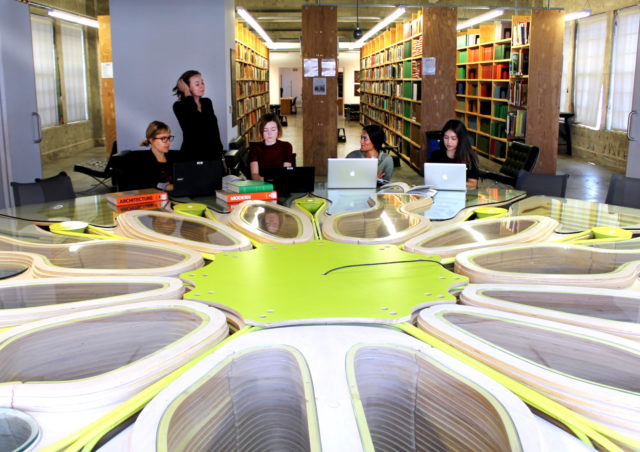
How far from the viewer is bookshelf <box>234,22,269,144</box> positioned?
10.5 meters

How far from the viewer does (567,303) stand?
175cm

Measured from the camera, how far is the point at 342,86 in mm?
25953

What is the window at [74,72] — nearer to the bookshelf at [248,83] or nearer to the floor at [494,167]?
the floor at [494,167]

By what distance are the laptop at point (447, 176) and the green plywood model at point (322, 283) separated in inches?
63.2

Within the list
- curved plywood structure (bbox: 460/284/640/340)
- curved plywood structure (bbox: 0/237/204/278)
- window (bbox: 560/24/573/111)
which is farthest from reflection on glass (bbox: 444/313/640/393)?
window (bbox: 560/24/573/111)

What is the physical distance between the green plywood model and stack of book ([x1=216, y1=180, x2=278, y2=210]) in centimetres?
100

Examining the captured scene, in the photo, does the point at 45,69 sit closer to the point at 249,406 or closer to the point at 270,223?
the point at 270,223

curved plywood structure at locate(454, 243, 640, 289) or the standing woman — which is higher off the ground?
the standing woman

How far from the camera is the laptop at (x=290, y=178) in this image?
3701mm

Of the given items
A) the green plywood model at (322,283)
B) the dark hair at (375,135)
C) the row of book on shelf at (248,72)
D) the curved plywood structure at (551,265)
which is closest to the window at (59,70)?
the row of book on shelf at (248,72)

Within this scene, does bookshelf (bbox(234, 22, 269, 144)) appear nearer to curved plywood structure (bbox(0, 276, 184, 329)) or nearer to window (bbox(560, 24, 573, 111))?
window (bbox(560, 24, 573, 111))

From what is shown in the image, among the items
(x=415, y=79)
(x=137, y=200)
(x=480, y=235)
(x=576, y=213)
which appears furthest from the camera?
(x=415, y=79)

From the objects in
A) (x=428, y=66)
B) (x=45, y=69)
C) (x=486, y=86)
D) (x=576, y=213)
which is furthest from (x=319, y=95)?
(x=576, y=213)

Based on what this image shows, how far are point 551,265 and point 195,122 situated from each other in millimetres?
3836
